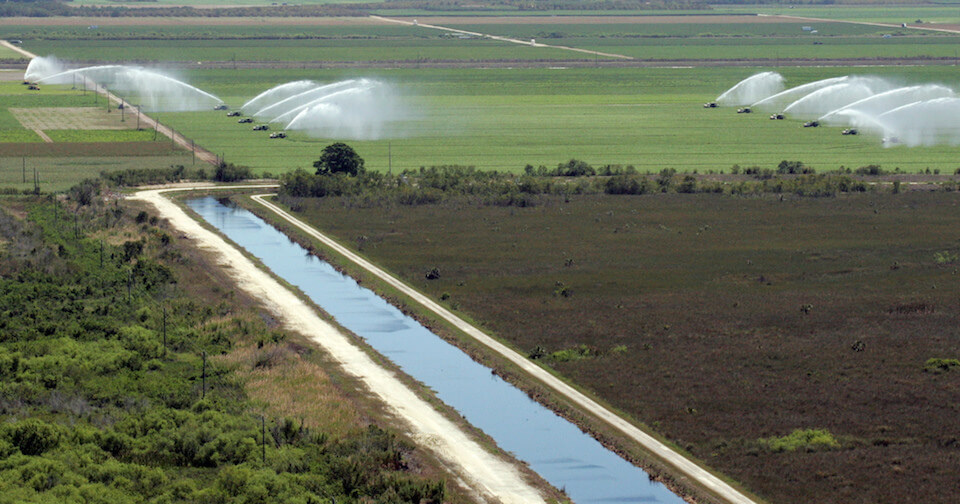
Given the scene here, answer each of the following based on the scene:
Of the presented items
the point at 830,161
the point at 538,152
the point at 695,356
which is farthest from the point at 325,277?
the point at 830,161

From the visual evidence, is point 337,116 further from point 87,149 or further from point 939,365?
point 939,365

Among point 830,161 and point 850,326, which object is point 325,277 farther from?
point 830,161

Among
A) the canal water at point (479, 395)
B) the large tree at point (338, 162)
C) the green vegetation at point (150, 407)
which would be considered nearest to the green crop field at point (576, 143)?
the large tree at point (338, 162)

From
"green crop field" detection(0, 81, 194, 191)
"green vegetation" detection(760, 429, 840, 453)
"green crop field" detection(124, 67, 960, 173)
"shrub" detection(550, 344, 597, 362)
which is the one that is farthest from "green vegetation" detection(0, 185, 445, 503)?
"green crop field" detection(124, 67, 960, 173)

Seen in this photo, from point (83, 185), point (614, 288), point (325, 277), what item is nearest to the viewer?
point (614, 288)

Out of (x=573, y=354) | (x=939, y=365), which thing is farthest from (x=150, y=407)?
(x=939, y=365)

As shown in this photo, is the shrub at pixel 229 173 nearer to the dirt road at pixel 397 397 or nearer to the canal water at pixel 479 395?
the dirt road at pixel 397 397
